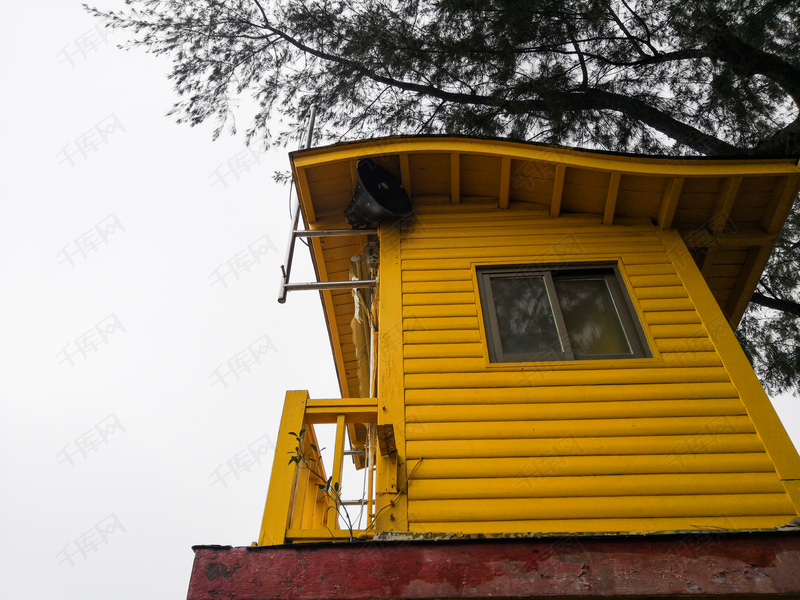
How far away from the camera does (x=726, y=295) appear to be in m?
6.39

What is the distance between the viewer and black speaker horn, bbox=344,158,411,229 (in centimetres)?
582

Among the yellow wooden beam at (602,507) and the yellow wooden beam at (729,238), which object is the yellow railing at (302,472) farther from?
the yellow wooden beam at (729,238)

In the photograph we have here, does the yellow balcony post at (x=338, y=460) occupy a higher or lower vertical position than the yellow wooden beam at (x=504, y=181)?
lower

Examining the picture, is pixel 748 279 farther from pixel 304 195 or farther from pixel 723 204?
pixel 304 195

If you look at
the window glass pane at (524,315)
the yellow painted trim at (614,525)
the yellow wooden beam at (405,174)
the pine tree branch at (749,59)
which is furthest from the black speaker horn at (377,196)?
the pine tree branch at (749,59)

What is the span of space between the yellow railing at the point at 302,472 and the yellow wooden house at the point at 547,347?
0.01m

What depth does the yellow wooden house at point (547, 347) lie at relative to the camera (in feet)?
12.5

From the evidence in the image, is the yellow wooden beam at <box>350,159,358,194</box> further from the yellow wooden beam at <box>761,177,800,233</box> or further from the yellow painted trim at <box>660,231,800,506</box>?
the yellow wooden beam at <box>761,177,800,233</box>

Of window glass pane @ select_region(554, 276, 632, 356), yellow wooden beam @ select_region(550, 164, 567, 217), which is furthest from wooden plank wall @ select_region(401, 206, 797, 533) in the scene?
yellow wooden beam @ select_region(550, 164, 567, 217)

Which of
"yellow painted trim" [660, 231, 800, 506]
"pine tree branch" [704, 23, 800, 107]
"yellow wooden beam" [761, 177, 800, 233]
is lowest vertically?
"yellow painted trim" [660, 231, 800, 506]

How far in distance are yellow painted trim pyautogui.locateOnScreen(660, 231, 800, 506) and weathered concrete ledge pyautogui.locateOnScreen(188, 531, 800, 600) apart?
135cm

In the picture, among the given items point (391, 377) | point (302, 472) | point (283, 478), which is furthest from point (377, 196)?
point (283, 478)

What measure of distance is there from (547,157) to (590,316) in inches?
61.1

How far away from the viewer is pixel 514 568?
280 cm
